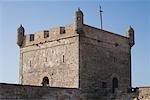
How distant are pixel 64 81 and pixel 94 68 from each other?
227cm

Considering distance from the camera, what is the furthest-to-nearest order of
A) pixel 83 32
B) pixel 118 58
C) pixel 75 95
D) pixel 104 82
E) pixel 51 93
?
1. pixel 118 58
2. pixel 104 82
3. pixel 83 32
4. pixel 75 95
5. pixel 51 93

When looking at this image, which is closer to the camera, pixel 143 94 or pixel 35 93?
pixel 35 93

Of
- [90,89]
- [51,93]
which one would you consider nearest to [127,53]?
[90,89]

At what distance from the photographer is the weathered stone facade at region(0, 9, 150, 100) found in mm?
21766

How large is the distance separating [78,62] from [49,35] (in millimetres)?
3431

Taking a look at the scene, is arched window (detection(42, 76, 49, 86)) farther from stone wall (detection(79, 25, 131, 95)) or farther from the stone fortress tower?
stone wall (detection(79, 25, 131, 95))

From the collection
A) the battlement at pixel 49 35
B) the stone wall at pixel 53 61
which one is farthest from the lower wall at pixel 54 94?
the battlement at pixel 49 35

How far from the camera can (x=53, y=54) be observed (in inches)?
A: 928

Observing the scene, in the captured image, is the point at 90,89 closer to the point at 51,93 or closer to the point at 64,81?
the point at 64,81

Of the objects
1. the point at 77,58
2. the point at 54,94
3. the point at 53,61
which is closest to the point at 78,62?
the point at 77,58

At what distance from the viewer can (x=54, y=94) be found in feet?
63.6

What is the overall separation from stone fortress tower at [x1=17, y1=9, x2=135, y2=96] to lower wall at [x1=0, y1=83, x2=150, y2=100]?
18.8 inches

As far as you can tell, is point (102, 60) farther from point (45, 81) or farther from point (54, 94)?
point (54, 94)

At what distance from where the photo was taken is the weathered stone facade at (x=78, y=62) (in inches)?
857
